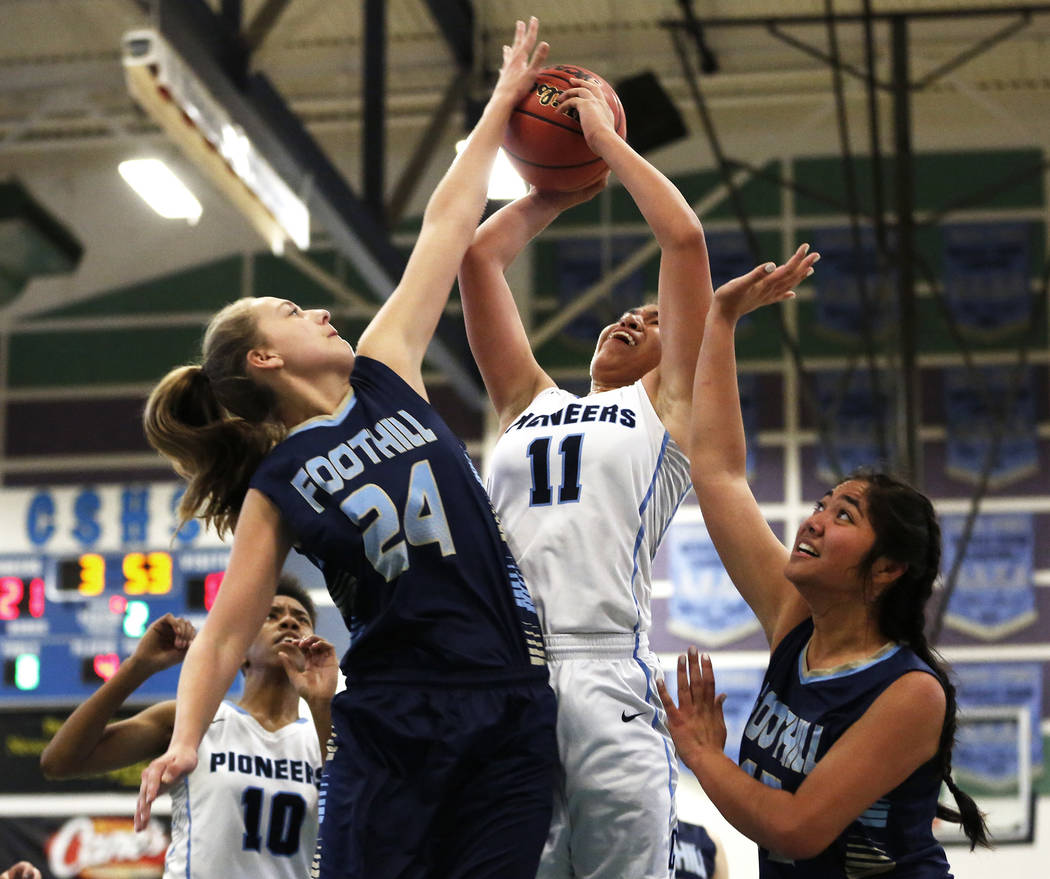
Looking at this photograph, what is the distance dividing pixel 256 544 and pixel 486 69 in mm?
10157

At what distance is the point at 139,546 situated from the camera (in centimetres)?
1247

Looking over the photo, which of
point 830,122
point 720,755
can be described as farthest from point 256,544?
point 830,122

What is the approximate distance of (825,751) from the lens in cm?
299

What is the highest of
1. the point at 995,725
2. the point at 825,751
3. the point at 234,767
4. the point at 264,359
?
the point at 264,359

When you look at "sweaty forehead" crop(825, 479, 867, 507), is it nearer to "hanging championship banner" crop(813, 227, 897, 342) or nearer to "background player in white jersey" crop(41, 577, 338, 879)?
"background player in white jersey" crop(41, 577, 338, 879)

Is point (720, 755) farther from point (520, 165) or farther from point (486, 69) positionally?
point (486, 69)

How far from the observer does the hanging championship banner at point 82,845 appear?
11.4 m

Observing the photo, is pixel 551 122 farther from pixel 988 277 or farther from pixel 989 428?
pixel 988 277

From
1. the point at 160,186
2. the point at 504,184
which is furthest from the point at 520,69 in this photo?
the point at 160,186

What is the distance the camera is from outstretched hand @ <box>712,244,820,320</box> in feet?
10.3

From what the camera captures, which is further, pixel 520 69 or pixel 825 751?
pixel 520 69

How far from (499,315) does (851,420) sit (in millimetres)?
9035

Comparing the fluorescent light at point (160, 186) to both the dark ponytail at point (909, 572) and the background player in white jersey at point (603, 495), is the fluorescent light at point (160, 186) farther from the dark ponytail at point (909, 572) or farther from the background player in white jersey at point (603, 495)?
the dark ponytail at point (909, 572)

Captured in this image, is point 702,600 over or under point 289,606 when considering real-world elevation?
under
